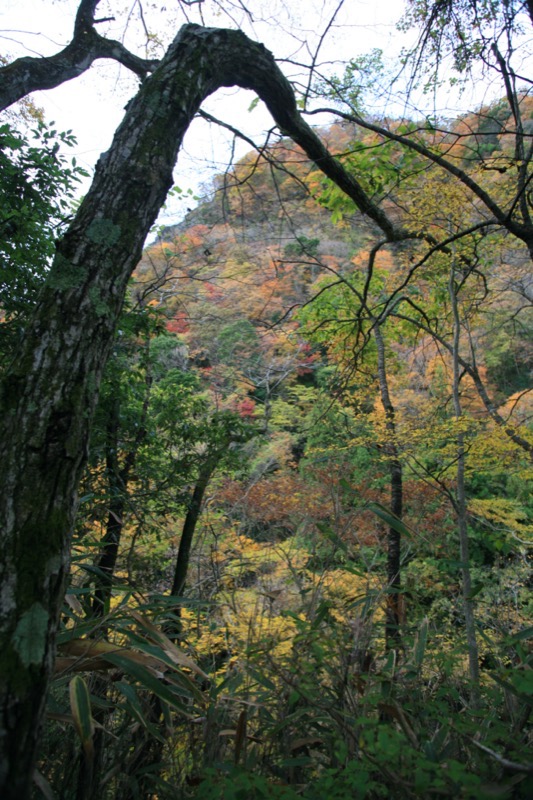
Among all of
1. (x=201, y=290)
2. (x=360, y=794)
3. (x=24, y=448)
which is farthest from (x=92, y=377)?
(x=201, y=290)

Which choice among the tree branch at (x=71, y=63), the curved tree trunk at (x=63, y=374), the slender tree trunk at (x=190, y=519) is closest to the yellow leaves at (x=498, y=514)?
the slender tree trunk at (x=190, y=519)

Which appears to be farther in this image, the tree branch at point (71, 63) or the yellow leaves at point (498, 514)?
the yellow leaves at point (498, 514)

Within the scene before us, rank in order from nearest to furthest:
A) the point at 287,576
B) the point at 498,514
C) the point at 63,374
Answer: the point at 63,374 → the point at 287,576 → the point at 498,514

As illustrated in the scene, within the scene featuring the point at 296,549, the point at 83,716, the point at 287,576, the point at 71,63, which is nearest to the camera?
the point at 83,716

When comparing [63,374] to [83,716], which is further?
[63,374]

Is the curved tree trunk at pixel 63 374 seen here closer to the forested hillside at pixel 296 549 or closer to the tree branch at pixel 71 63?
the forested hillside at pixel 296 549

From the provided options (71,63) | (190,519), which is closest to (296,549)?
(190,519)

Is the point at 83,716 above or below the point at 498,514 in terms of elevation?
below

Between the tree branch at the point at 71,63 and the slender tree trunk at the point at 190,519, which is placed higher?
the tree branch at the point at 71,63

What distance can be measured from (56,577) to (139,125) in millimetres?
1193

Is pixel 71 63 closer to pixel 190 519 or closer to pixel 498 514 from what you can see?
pixel 190 519

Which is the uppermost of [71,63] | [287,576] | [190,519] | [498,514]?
[71,63]

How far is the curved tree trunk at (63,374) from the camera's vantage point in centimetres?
75

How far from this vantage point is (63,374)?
98 cm
